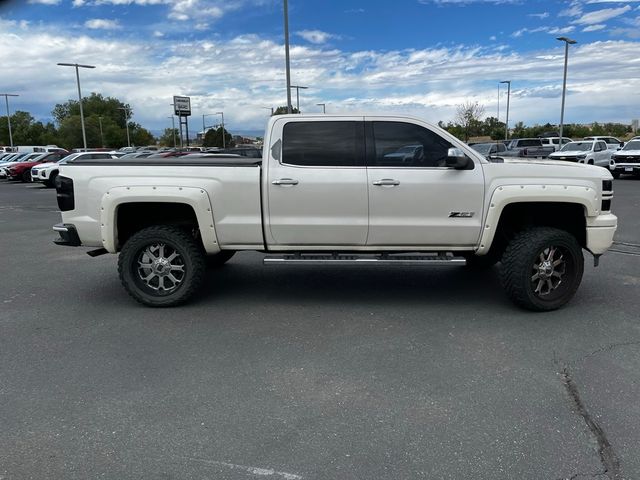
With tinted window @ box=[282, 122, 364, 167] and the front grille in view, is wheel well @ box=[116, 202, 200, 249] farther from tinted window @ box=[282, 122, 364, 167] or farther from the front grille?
the front grille

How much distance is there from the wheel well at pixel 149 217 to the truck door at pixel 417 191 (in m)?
1.90

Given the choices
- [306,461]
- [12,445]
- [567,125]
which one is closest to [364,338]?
[306,461]

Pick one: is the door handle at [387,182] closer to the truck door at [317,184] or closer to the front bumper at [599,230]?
the truck door at [317,184]

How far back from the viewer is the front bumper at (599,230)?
214 inches

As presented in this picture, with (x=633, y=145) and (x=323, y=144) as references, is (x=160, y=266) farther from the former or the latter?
(x=633, y=145)

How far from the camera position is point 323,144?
551cm

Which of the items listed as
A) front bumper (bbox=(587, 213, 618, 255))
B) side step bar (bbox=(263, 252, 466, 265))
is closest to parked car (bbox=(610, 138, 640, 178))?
front bumper (bbox=(587, 213, 618, 255))

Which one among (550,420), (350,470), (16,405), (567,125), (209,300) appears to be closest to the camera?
(350,470)

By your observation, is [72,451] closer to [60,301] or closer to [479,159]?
[60,301]

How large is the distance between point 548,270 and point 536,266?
0.13 metres

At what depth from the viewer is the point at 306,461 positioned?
2973 mm

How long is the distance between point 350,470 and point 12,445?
6.22 feet

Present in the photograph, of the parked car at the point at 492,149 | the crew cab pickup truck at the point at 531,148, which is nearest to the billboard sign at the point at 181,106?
the crew cab pickup truck at the point at 531,148

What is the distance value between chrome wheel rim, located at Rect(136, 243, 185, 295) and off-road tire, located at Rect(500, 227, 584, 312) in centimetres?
323
